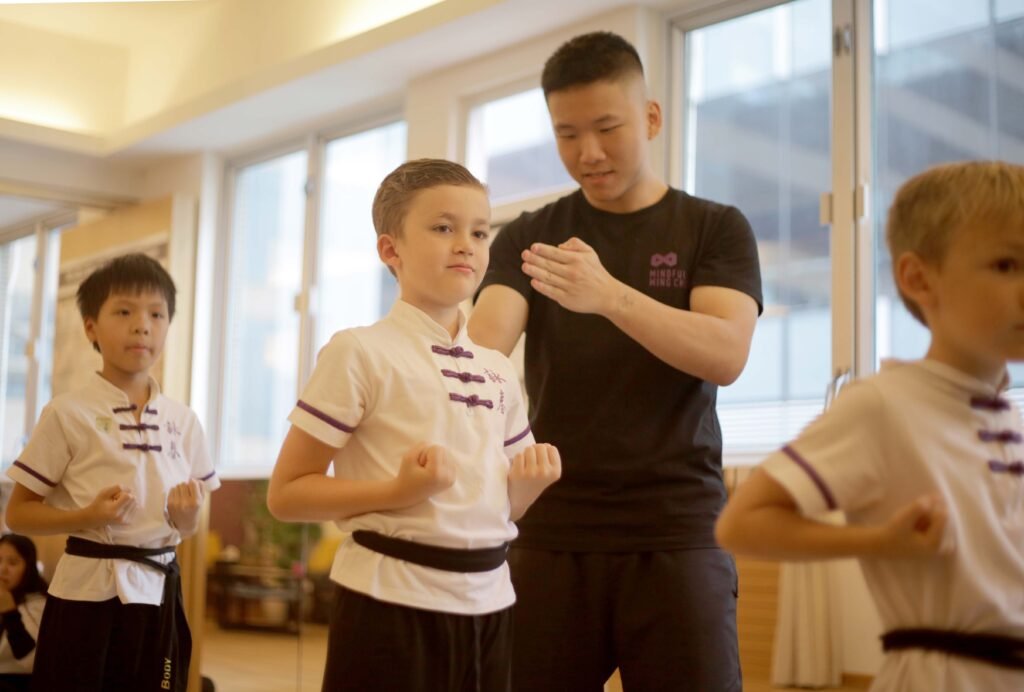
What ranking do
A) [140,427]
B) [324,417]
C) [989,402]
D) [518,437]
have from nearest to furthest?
[989,402]
[324,417]
[518,437]
[140,427]

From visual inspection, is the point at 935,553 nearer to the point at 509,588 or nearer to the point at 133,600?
the point at 509,588

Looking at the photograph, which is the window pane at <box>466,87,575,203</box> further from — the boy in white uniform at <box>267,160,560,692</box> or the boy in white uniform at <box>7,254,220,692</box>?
the boy in white uniform at <box>267,160,560,692</box>

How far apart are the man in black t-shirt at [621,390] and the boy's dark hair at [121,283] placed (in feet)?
4.14

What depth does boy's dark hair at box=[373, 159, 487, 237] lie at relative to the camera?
1.82 metres

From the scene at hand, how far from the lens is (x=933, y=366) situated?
4.25ft

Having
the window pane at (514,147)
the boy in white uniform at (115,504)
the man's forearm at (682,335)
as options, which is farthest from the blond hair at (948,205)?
the window pane at (514,147)

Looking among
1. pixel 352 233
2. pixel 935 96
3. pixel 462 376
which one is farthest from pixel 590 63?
pixel 352 233

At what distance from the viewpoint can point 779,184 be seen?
4.69 metres

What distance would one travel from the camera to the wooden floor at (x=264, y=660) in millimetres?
4941

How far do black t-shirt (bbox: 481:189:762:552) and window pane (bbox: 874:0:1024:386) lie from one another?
2.42 meters

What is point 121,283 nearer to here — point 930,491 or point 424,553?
point 424,553

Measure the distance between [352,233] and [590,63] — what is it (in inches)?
188

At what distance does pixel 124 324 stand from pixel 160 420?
0.86ft

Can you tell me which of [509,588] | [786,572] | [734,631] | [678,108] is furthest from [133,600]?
[678,108]
